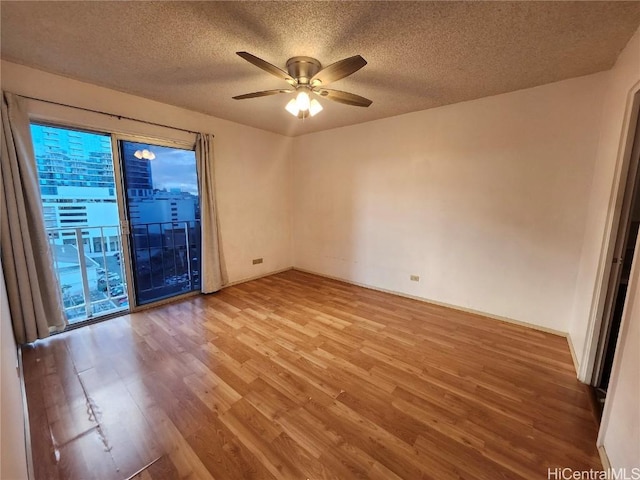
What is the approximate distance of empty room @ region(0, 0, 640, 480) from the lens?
4.82 feet

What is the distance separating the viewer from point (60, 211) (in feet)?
9.28

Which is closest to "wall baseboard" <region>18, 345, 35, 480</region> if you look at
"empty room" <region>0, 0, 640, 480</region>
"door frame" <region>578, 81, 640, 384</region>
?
"empty room" <region>0, 0, 640, 480</region>

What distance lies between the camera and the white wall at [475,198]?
2.48 meters

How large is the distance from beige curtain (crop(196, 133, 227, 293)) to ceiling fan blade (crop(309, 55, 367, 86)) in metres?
2.07

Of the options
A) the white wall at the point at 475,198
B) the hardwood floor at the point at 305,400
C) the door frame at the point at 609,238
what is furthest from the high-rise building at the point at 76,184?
the door frame at the point at 609,238

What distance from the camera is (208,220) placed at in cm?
362

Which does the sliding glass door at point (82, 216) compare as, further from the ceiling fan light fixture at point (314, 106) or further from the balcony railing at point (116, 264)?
the ceiling fan light fixture at point (314, 106)

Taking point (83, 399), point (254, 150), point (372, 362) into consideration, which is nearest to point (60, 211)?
point (83, 399)

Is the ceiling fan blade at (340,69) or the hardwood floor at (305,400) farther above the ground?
the ceiling fan blade at (340,69)

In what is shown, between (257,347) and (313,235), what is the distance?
258 centimetres

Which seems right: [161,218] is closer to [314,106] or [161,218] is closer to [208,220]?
[208,220]

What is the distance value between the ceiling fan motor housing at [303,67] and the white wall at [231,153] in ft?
6.42

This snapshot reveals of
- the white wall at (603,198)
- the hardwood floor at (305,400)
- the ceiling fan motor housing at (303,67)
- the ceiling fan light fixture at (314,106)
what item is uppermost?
the ceiling fan motor housing at (303,67)

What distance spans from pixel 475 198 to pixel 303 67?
2.33 metres
